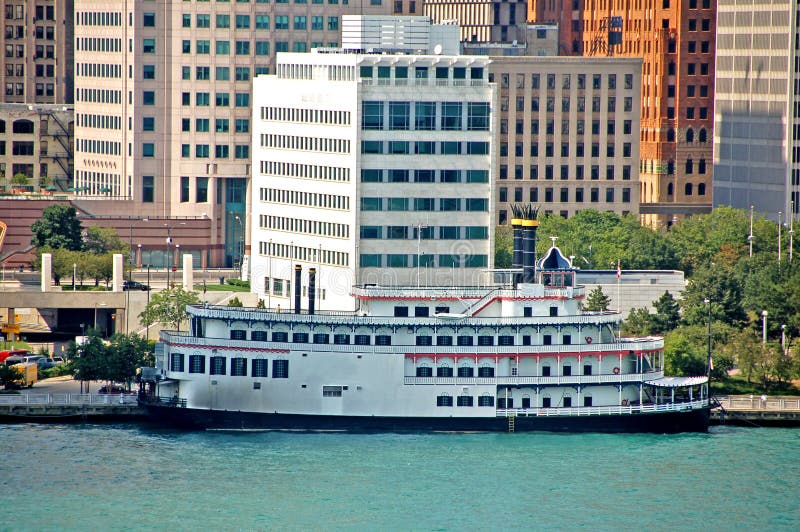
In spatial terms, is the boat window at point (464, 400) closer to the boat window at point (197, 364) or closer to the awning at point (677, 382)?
the awning at point (677, 382)

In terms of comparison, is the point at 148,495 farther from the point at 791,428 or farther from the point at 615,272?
the point at 615,272

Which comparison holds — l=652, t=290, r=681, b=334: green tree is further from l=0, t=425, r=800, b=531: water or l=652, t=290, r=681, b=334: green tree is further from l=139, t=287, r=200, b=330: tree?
l=139, t=287, r=200, b=330: tree

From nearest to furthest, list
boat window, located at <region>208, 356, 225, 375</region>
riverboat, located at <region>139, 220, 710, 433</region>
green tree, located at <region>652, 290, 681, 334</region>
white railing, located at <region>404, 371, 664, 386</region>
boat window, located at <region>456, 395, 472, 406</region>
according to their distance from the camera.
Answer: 1. riverboat, located at <region>139, 220, 710, 433</region>
2. boat window, located at <region>208, 356, 225, 375</region>
3. white railing, located at <region>404, 371, 664, 386</region>
4. boat window, located at <region>456, 395, 472, 406</region>
5. green tree, located at <region>652, 290, 681, 334</region>

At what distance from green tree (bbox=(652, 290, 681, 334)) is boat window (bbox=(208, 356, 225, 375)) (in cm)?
3587

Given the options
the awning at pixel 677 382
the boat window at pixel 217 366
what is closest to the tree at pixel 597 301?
the awning at pixel 677 382

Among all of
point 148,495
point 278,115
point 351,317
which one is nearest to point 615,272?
point 278,115

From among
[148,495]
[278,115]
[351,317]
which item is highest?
[278,115]

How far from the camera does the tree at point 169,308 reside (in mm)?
144375

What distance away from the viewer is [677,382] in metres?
126

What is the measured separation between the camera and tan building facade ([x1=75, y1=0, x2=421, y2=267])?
185 metres

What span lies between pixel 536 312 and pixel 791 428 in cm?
1705

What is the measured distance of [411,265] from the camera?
145500 millimetres

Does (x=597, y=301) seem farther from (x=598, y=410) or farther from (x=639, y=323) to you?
(x=598, y=410)

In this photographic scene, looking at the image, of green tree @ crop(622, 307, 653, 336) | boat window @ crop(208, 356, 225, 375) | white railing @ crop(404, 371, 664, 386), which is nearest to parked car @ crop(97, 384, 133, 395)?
boat window @ crop(208, 356, 225, 375)
